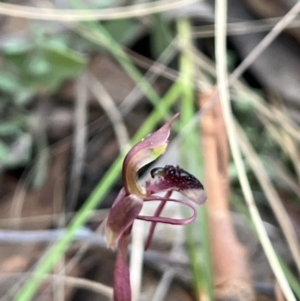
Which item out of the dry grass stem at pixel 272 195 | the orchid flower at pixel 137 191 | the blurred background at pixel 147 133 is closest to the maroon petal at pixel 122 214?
the orchid flower at pixel 137 191

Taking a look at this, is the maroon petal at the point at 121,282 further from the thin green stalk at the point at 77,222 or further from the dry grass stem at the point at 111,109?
the dry grass stem at the point at 111,109

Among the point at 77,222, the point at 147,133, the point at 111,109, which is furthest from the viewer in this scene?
the point at 111,109

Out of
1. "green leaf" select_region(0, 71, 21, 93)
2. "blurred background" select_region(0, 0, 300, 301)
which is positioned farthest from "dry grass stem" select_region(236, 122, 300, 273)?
"green leaf" select_region(0, 71, 21, 93)

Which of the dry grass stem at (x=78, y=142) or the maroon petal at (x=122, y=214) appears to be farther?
the dry grass stem at (x=78, y=142)

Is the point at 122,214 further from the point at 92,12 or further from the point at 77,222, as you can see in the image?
the point at 92,12

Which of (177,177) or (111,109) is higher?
(111,109)

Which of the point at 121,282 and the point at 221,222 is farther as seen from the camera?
the point at 221,222

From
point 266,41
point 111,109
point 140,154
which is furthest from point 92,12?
→ point 140,154
